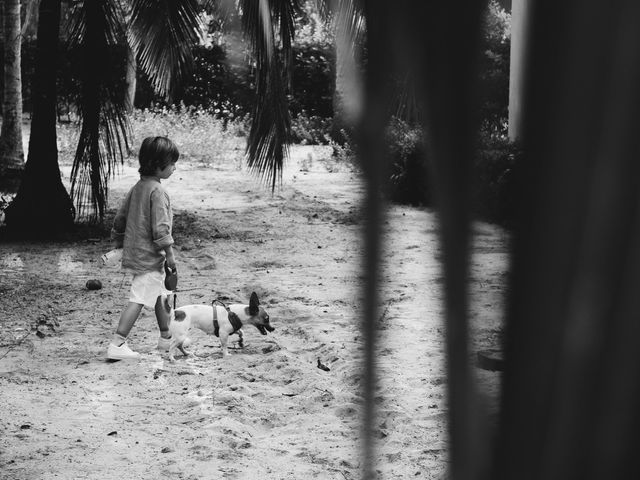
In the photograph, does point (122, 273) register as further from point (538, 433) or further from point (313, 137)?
point (313, 137)

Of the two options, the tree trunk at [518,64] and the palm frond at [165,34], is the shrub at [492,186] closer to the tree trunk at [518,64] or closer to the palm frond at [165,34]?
the tree trunk at [518,64]

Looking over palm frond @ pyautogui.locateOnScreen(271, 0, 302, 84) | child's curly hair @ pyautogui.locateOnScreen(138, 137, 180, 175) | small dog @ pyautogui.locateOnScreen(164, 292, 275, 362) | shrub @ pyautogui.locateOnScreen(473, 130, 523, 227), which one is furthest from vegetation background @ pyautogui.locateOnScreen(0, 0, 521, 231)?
small dog @ pyautogui.locateOnScreen(164, 292, 275, 362)

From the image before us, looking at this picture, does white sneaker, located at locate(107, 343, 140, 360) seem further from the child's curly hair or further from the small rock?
the small rock

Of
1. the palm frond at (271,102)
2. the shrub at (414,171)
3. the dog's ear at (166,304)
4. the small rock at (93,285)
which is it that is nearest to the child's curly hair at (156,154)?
the dog's ear at (166,304)

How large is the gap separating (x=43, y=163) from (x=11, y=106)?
371 centimetres

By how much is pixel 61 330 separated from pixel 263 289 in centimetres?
187

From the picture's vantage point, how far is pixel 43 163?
30.3 ft

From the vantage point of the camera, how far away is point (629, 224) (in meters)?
0.30

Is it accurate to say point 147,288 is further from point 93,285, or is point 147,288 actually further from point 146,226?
point 93,285

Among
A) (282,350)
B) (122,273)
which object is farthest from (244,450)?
(122,273)

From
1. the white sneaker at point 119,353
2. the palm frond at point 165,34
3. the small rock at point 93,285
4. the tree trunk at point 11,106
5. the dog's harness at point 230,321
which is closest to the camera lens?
the white sneaker at point 119,353

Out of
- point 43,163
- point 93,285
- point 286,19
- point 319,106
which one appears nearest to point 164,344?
point 93,285

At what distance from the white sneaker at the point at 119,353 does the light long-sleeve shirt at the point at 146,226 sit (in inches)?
20.5

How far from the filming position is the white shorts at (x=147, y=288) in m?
5.71
